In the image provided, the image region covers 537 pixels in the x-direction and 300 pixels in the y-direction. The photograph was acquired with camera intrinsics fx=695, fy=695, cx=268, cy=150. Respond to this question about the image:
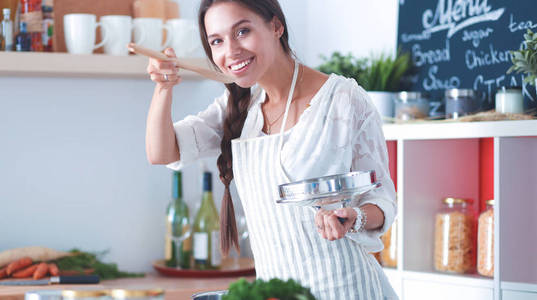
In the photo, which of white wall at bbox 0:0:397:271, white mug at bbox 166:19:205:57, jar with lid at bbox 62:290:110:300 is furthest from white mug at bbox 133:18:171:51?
jar with lid at bbox 62:290:110:300

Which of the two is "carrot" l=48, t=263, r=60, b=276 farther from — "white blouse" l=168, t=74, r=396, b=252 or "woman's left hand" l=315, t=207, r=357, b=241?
"woman's left hand" l=315, t=207, r=357, b=241

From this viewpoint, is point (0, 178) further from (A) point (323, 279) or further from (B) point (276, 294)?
(B) point (276, 294)

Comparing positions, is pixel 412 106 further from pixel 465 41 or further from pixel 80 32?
pixel 80 32

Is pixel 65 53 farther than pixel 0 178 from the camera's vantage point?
No

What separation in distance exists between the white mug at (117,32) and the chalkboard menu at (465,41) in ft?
2.88

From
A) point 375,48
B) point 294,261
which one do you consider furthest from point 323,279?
point 375,48

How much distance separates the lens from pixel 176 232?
7.79 ft

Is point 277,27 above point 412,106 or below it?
above

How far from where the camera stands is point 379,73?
2.18 metres

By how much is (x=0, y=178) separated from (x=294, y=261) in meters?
1.25

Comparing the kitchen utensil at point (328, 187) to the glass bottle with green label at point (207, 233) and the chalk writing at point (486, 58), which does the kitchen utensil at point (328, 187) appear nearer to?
the chalk writing at point (486, 58)

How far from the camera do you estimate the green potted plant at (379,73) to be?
213 centimetres

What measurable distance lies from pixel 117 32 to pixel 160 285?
0.79 m

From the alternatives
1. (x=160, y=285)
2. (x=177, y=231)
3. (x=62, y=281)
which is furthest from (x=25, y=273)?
(x=177, y=231)
